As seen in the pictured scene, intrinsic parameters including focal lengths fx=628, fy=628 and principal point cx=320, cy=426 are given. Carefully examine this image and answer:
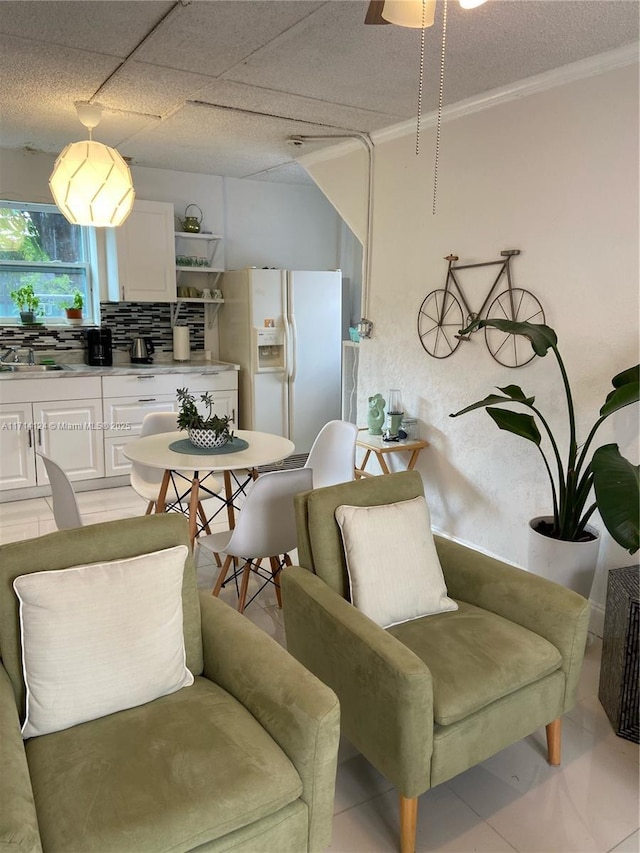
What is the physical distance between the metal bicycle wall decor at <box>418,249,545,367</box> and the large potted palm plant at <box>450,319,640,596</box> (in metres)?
0.52

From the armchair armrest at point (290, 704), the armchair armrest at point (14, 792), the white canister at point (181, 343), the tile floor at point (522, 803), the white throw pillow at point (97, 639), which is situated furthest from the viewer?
the white canister at point (181, 343)

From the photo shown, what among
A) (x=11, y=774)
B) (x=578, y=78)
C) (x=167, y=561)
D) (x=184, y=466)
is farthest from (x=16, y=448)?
(x=578, y=78)

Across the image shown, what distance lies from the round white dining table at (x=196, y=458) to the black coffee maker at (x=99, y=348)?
1.80 m

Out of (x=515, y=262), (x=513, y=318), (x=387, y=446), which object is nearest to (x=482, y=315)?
(x=513, y=318)

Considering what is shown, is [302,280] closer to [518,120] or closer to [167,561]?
[518,120]

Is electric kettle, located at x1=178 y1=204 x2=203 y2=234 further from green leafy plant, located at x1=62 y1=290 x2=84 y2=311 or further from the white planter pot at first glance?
the white planter pot

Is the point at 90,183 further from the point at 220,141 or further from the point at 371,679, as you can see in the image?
the point at 371,679

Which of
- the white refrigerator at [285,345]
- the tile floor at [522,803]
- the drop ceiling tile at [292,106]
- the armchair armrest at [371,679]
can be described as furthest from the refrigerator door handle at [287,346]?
the tile floor at [522,803]

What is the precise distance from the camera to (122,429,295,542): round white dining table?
2910 mm

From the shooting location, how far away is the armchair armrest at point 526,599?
2.01 m

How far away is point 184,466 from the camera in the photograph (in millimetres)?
2877

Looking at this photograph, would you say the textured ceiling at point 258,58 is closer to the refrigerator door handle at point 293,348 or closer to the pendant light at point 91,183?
the pendant light at point 91,183

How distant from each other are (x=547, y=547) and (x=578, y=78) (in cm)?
213

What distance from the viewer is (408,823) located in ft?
5.73
